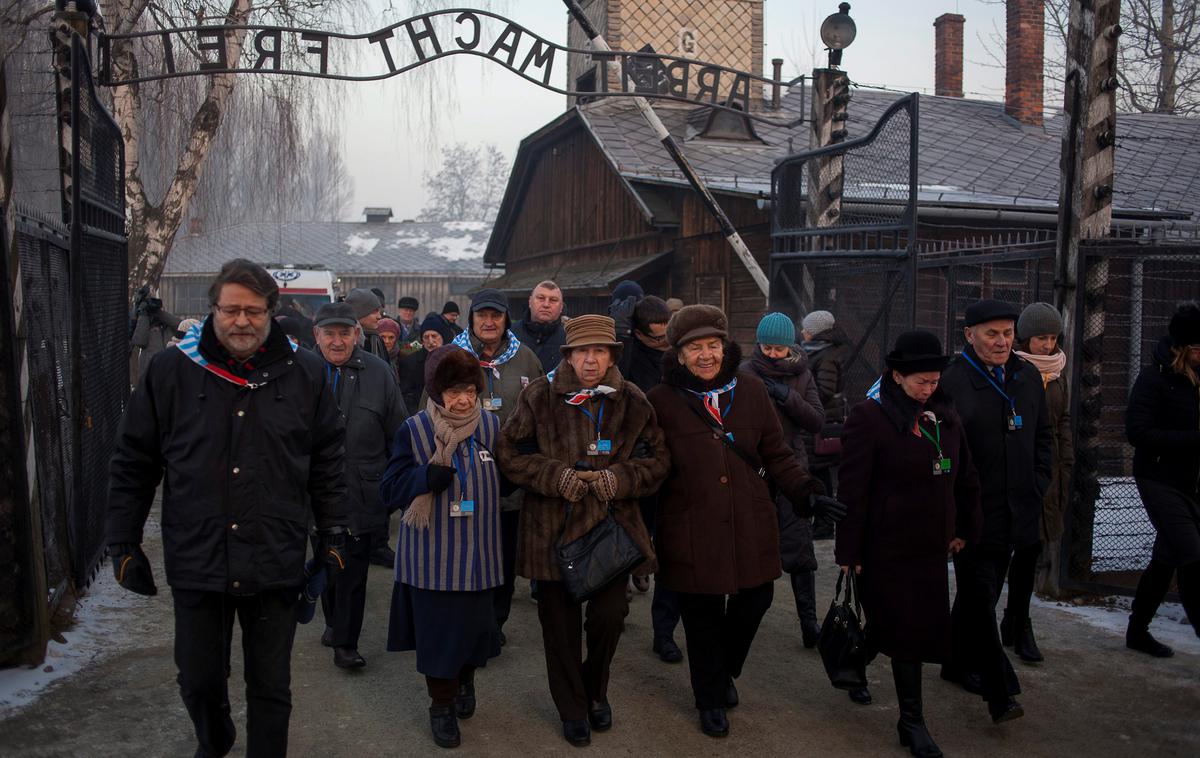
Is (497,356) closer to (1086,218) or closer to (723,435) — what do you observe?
(723,435)

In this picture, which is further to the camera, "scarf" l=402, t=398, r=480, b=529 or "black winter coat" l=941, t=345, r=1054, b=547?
"black winter coat" l=941, t=345, r=1054, b=547

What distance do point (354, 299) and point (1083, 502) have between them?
17.5 ft

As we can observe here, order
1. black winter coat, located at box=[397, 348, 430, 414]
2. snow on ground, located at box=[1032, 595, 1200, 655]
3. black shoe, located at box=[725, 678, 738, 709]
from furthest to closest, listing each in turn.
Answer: black winter coat, located at box=[397, 348, 430, 414] < snow on ground, located at box=[1032, 595, 1200, 655] < black shoe, located at box=[725, 678, 738, 709]

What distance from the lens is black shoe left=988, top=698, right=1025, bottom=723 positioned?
4812 mm

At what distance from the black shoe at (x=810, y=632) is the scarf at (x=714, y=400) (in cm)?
186

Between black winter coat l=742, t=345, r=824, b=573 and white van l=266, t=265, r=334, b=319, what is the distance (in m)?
23.2

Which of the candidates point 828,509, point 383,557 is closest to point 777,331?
point 828,509

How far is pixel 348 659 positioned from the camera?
5.60m

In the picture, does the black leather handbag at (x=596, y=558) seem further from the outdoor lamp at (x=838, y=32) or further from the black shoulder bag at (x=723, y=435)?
the outdoor lamp at (x=838, y=32)

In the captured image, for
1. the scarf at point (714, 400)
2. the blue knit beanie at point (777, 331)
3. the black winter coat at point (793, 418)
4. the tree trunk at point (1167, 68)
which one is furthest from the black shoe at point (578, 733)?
the tree trunk at point (1167, 68)

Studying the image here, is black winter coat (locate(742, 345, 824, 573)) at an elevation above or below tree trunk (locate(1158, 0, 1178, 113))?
below

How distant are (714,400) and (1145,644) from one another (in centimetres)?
319

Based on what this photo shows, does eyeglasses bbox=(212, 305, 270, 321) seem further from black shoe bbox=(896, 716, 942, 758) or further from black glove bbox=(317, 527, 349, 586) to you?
black shoe bbox=(896, 716, 942, 758)

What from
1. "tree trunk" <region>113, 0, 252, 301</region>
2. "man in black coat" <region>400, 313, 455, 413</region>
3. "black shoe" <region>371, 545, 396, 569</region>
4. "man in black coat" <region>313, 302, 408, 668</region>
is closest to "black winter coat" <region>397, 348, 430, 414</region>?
"man in black coat" <region>400, 313, 455, 413</region>
